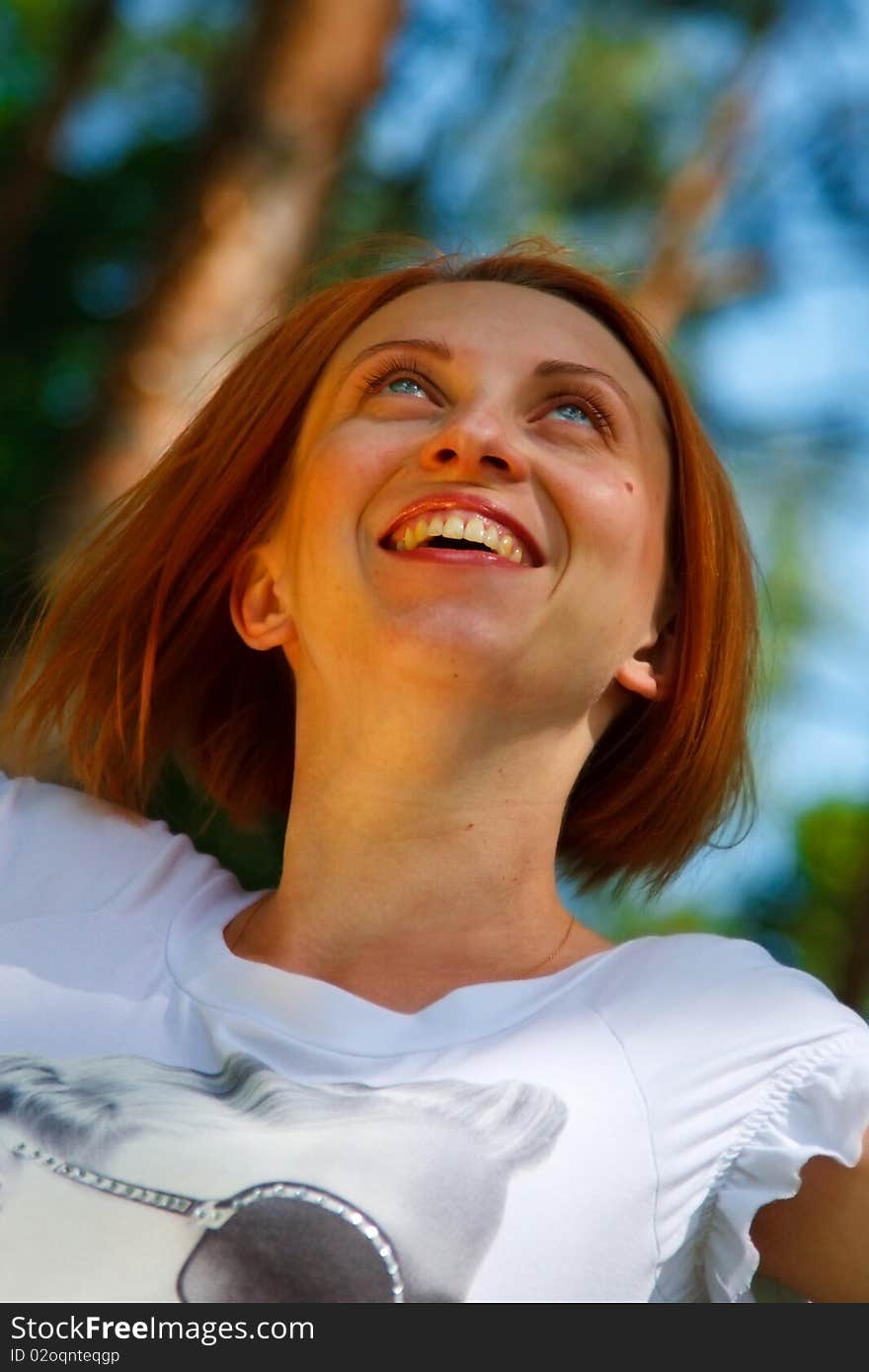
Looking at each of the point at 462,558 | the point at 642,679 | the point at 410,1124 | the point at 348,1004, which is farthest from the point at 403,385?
the point at 410,1124

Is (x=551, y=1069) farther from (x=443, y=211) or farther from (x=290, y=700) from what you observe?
(x=443, y=211)

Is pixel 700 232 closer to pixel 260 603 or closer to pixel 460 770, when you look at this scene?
pixel 260 603

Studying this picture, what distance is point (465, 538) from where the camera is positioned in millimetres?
1639

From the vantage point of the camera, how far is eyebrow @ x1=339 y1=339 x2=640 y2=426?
1774 mm

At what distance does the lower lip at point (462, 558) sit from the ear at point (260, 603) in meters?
0.30

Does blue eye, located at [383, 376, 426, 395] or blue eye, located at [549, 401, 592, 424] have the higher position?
blue eye, located at [549, 401, 592, 424]

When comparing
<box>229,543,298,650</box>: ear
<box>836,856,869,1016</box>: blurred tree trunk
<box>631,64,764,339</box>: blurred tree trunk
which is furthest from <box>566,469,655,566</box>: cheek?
<box>631,64,764,339</box>: blurred tree trunk

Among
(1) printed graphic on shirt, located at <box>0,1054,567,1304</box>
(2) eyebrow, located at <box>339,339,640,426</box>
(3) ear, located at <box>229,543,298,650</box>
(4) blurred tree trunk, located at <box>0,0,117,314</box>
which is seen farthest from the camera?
(4) blurred tree trunk, located at <box>0,0,117,314</box>

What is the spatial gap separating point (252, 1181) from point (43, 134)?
2671 mm

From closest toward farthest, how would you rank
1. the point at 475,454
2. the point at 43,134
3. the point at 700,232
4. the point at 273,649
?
the point at 475,454
the point at 273,649
the point at 43,134
the point at 700,232

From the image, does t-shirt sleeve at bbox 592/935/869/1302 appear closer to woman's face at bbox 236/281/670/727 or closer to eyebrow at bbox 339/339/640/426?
woman's face at bbox 236/281/670/727

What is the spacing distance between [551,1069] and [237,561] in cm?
78

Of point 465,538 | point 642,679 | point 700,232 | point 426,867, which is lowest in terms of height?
point 426,867

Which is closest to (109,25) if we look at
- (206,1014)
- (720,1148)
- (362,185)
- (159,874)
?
(362,185)
